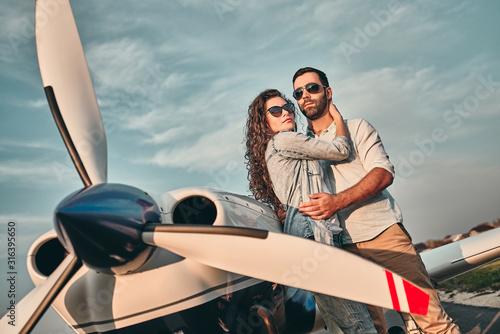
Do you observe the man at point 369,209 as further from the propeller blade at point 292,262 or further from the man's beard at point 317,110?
the propeller blade at point 292,262

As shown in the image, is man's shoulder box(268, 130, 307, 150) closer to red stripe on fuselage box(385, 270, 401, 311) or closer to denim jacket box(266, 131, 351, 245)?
denim jacket box(266, 131, 351, 245)

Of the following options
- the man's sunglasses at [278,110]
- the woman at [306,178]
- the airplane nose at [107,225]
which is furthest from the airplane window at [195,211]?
the man's sunglasses at [278,110]

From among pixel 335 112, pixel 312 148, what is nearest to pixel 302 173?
pixel 312 148

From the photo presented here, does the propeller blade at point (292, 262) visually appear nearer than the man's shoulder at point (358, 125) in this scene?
Yes

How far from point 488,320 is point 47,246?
758 centimetres

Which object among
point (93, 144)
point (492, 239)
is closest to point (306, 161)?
point (93, 144)

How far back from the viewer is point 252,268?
9.74 feet

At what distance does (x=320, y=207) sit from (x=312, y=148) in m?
0.53

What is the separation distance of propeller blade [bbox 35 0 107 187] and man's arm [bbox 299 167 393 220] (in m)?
1.92

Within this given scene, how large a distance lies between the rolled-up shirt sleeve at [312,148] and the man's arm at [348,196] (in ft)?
0.99

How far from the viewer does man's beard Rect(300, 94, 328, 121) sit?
4035mm

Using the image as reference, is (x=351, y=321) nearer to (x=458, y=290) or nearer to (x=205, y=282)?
(x=205, y=282)

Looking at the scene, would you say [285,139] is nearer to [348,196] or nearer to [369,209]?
[348,196]

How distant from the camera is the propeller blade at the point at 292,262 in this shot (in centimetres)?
272
